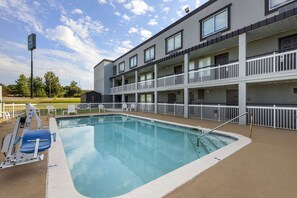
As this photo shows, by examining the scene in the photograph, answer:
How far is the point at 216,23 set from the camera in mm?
12586

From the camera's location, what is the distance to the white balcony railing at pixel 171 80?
14770 millimetres

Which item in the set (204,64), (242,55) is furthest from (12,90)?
(242,55)

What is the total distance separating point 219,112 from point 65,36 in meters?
22.3

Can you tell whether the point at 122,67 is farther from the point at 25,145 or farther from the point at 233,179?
the point at 233,179

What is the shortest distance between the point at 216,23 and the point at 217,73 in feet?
13.6

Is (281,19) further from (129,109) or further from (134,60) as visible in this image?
(134,60)

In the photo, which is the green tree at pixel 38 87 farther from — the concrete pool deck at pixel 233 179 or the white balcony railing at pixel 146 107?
the concrete pool deck at pixel 233 179

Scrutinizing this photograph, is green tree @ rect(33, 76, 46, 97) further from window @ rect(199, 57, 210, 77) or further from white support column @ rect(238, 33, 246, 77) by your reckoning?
white support column @ rect(238, 33, 246, 77)

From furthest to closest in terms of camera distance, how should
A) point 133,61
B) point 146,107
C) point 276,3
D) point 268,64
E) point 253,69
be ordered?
point 133,61 < point 146,107 < point 253,69 < point 276,3 < point 268,64

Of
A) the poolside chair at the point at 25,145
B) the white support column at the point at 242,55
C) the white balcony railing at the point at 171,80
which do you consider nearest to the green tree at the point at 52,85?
the white balcony railing at the point at 171,80

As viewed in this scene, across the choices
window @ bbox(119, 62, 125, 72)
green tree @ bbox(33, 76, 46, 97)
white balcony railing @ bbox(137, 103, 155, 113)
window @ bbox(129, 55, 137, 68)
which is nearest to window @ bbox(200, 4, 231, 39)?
white balcony railing @ bbox(137, 103, 155, 113)

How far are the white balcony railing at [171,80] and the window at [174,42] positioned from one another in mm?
3270

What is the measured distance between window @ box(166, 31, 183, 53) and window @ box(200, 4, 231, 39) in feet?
9.20

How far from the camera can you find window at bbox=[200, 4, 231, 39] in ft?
38.8
